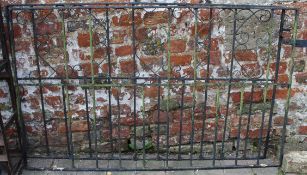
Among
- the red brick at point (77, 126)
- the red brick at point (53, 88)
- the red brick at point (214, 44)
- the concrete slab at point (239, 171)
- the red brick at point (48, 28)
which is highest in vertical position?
the red brick at point (48, 28)

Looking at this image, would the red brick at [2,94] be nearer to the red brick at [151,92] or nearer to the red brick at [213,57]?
the red brick at [151,92]

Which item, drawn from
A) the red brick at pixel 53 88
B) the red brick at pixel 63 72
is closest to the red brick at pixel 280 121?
the red brick at pixel 63 72

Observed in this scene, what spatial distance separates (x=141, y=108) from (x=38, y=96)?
2.76 ft

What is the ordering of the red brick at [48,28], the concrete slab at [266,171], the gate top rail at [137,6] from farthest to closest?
the concrete slab at [266,171]
the red brick at [48,28]
the gate top rail at [137,6]

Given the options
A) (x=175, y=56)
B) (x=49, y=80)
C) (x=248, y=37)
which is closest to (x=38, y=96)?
(x=49, y=80)

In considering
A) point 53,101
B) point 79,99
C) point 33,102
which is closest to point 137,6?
point 79,99

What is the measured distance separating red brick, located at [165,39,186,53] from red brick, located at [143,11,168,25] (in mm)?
184

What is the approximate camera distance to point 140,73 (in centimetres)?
355

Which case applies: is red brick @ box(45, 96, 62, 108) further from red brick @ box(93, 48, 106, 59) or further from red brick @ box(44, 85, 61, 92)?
red brick @ box(93, 48, 106, 59)

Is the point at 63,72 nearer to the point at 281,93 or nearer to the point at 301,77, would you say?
the point at 281,93

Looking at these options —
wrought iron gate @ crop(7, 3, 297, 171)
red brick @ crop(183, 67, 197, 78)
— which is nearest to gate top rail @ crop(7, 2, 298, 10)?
wrought iron gate @ crop(7, 3, 297, 171)

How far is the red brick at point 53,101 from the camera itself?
3.59m

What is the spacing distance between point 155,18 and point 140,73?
1.51ft

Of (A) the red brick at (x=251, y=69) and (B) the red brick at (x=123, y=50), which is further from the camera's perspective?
(A) the red brick at (x=251, y=69)
